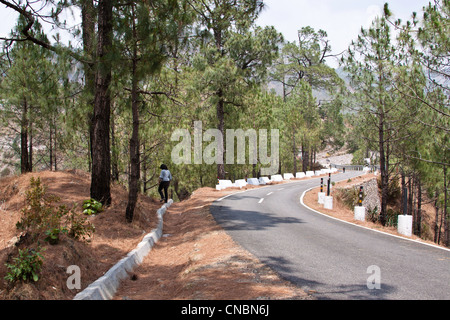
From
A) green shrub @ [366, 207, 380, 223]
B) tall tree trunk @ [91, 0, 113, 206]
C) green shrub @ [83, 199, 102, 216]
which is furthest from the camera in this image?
A: green shrub @ [366, 207, 380, 223]

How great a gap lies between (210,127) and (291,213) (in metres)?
20.6

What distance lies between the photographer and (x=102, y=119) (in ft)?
36.1

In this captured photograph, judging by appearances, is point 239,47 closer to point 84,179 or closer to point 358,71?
point 358,71

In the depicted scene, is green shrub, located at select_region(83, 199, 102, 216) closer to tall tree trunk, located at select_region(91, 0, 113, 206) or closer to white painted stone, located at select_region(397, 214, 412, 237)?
tall tree trunk, located at select_region(91, 0, 113, 206)

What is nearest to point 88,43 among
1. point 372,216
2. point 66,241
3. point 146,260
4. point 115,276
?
point 146,260

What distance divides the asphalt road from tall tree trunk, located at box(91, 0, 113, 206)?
3946 millimetres

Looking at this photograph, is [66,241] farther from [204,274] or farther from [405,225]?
[405,225]

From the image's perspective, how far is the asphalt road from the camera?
5.57 meters

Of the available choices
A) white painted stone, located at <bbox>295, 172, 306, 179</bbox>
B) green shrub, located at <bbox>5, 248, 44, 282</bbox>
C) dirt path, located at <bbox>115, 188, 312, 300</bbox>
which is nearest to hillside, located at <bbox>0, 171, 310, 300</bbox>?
dirt path, located at <bbox>115, 188, 312, 300</bbox>

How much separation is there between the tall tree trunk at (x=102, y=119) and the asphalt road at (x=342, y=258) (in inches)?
155

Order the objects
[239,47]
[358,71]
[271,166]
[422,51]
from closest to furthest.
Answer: [422,51] → [358,71] → [239,47] → [271,166]

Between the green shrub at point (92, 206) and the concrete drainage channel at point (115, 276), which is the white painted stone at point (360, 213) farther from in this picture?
the green shrub at point (92, 206)

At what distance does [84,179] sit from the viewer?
1483 cm
